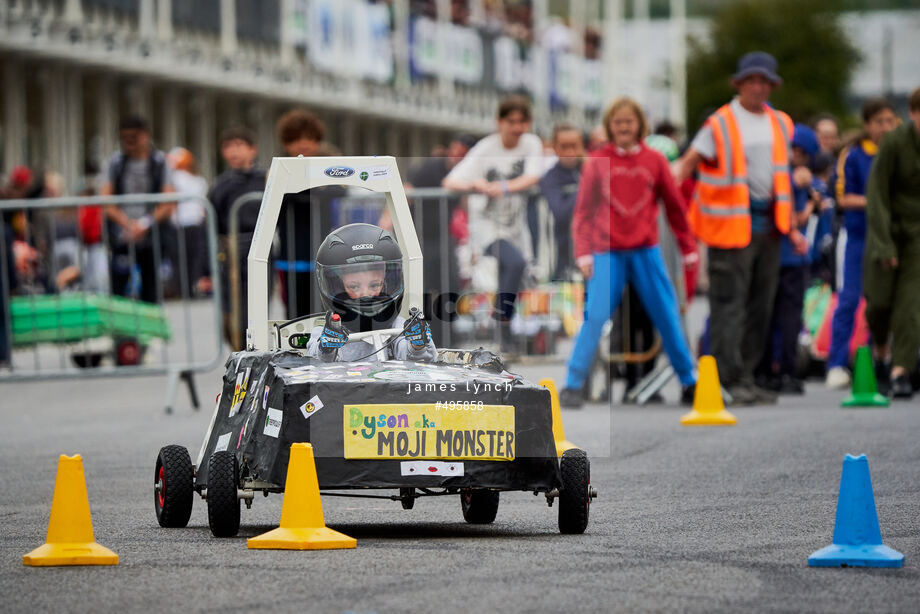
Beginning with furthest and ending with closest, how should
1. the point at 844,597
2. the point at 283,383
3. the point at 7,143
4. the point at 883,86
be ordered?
1. the point at 883,86
2. the point at 7,143
3. the point at 283,383
4. the point at 844,597

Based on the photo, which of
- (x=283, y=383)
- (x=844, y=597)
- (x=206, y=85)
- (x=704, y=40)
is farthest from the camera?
(x=704, y=40)

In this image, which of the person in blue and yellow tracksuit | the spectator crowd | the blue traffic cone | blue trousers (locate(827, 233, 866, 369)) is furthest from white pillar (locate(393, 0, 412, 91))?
the blue traffic cone

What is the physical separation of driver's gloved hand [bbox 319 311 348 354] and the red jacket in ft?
19.4

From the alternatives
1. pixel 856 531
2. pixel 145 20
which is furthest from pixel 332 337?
pixel 145 20

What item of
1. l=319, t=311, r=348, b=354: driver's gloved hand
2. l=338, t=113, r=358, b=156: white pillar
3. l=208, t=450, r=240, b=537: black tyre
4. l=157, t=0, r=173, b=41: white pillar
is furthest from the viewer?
l=338, t=113, r=358, b=156: white pillar

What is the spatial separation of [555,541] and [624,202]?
21.2 ft

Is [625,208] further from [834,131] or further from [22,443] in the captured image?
[834,131]

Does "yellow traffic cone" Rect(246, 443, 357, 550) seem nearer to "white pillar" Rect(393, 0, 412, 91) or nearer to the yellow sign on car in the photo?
the yellow sign on car

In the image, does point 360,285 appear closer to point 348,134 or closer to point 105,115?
point 105,115

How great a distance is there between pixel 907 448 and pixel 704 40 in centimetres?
8265

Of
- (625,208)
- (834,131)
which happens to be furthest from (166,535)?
(834,131)

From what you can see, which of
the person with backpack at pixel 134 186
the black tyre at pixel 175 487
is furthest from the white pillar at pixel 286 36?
the black tyre at pixel 175 487

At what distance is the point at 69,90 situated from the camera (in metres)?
39.3

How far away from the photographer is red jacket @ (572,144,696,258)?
13.1m
